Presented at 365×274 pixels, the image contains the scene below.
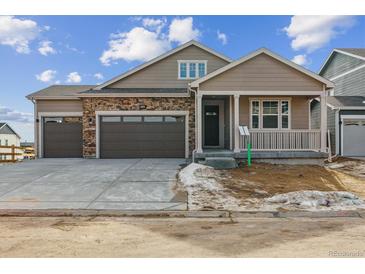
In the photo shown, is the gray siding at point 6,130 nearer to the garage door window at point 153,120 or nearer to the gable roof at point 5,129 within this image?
the gable roof at point 5,129

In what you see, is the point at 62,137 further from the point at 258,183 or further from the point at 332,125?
the point at 332,125

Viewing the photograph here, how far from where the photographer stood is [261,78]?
1309cm

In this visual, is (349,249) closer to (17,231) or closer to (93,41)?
(17,231)

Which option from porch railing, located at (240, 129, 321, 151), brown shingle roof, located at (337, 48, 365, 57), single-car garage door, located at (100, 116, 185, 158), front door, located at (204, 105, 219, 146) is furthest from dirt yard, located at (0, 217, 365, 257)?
brown shingle roof, located at (337, 48, 365, 57)

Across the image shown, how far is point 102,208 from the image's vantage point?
6996 mm

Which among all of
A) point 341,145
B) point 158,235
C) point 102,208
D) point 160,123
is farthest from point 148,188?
point 341,145

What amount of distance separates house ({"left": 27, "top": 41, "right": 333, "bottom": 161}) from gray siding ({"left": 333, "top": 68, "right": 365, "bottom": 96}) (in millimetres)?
7793

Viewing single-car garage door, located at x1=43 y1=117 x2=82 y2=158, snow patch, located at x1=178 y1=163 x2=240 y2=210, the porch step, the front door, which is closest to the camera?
snow patch, located at x1=178 y1=163 x2=240 y2=210

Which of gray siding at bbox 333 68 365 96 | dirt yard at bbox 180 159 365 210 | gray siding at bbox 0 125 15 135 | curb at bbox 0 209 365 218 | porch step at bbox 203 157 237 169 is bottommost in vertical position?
curb at bbox 0 209 365 218

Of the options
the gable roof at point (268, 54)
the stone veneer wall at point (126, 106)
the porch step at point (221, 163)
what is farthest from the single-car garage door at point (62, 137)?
the porch step at point (221, 163)

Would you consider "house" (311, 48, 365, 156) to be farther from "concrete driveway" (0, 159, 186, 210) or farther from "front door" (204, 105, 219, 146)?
"concrete driveway" (0, 159, 186, 210)

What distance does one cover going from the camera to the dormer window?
695 inches

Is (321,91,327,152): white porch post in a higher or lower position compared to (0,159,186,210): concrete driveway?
higher

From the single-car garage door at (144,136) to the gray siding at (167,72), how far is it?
236 centimetres
